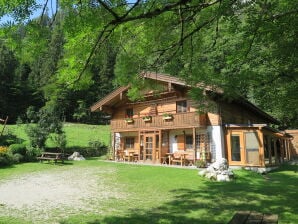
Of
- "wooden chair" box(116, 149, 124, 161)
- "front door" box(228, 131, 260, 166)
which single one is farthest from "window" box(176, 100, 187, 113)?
"wooden chair" box(116, 149, 124, 161)

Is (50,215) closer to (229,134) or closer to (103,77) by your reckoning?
(229,134)

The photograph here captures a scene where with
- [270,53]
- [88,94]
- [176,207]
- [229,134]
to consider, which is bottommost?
[176,207]

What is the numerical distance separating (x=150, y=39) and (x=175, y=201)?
16.7ft

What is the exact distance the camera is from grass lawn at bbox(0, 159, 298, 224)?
6965mm

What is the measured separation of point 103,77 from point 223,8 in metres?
50.5

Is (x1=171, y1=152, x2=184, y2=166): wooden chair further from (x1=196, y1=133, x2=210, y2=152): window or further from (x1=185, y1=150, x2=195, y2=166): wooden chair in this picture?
(x1=196, y1=133, x2=210, y2=152): window

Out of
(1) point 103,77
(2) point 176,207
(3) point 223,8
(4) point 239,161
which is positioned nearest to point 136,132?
(4) point 239,161

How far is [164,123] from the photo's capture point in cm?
2178

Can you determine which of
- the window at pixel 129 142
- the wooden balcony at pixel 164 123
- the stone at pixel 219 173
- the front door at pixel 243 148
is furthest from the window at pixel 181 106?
the stone at pixel 219 173

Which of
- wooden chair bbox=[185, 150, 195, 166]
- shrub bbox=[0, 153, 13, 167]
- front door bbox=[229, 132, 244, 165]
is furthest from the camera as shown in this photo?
wooden chair bbox=[185, 150, 195, 166]

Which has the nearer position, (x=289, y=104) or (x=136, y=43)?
(x=136, y=43)

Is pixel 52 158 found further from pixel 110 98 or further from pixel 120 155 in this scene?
pixel 110 98

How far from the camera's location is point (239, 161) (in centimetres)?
1875

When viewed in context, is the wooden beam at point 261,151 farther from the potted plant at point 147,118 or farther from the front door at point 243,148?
the potted plant at point 147,118
